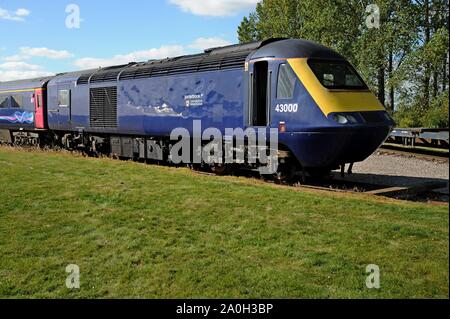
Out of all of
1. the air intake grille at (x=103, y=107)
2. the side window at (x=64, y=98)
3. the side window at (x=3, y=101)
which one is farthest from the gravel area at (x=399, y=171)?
the side window at (x=3, y=101)

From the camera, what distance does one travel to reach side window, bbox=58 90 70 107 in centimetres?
1912

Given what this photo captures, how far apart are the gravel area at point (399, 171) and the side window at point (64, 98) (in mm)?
11529

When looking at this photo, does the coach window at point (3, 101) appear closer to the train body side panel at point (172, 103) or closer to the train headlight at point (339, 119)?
the train body side panel at point (172, 103)

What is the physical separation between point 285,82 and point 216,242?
16.5 feet

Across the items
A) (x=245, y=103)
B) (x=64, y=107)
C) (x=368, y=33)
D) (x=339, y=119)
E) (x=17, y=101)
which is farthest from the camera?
(x=368, y=33)

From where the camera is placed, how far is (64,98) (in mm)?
19359

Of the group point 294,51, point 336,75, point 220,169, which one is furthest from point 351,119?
point 220,169

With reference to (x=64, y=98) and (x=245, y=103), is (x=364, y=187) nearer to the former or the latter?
(x=245, y=103)

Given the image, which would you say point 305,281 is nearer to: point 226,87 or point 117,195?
point 117,195

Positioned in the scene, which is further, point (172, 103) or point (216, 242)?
point (172, 103)

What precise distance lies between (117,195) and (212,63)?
4811 mm

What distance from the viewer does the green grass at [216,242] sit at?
5.04 metres

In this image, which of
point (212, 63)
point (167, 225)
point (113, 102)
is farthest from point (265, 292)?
point (113, 102)

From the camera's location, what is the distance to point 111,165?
13.4m
